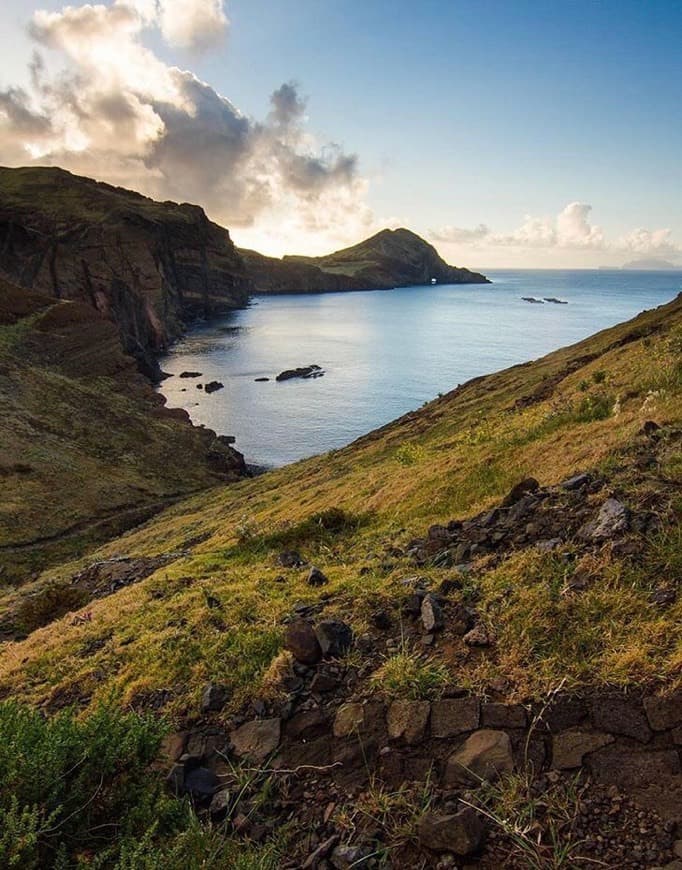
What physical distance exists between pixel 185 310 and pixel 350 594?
20271cm

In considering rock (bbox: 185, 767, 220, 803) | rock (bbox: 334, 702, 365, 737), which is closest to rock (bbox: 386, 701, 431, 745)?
rock (bbox: 334, 702, 365, 737)

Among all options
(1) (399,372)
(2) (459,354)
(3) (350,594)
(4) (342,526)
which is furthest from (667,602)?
(2) (459,354)

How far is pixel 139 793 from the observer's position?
18.5 feet

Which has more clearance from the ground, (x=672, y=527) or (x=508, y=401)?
(x=672, y=527)

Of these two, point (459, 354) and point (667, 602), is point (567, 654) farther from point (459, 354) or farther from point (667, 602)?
point (459, 354)

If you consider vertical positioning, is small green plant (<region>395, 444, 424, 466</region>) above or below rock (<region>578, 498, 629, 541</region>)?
below

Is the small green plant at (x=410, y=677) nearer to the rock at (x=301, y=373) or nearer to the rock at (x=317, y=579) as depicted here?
the rock at (x=317, y=579)

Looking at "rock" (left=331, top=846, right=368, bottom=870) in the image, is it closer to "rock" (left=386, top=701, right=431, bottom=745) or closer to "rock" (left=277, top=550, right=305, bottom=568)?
"rock" (left=386, top=701, right=431, bottom=745)

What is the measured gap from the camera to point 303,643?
7953 mm

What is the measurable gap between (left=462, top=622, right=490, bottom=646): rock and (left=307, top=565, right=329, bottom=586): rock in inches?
156

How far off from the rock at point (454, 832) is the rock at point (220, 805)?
6.99 feet

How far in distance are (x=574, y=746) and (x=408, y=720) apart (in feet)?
5.81

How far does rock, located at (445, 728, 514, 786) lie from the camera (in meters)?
5.48

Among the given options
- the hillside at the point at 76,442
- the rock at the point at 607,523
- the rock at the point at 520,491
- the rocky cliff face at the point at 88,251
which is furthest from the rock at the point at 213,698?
the rocky cliff face at the point at 88,251
